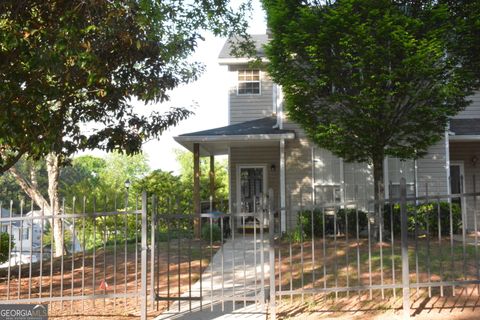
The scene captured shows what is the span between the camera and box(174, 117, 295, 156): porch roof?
47.2ft

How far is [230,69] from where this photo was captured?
17469mm

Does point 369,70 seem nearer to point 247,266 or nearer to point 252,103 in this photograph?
point 247,266

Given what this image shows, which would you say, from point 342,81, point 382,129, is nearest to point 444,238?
point 382,129

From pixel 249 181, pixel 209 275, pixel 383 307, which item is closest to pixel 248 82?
pixel 249 181

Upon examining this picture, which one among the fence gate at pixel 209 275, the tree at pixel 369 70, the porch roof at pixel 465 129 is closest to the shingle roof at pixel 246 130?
the tree at pixel 369 70

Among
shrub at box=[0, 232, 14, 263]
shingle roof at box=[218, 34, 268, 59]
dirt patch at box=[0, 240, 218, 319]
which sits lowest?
dirt patch at box=[0, 240, 218, 319]

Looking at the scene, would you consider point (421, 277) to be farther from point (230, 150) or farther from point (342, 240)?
point (230, 150)

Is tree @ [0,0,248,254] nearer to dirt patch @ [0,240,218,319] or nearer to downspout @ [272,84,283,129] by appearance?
dirt patch @ [0,240,218,319]

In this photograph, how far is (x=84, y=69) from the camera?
851cm

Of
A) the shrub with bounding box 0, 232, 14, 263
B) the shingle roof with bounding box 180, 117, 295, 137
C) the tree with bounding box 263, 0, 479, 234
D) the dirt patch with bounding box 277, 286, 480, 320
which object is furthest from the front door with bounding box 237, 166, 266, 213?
the dirt patch with bounding box 277, 286, 480, 320

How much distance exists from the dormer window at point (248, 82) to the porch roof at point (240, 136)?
68.6 inches

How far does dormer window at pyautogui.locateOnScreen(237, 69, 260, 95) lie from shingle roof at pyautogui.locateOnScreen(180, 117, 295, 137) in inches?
56.8

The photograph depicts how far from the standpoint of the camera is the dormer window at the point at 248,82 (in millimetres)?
17422

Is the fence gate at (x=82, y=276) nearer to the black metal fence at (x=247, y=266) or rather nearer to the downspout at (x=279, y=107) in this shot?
the black metal fence at (x=247, y=266)
